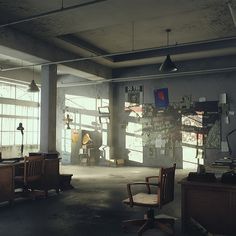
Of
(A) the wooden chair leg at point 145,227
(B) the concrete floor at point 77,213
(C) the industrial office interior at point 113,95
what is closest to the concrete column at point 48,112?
(C) the industrial office interior at point 113,95

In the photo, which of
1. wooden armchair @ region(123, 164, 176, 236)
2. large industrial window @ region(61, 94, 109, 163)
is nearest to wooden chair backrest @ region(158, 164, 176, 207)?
wooden armchair @ region(123, 164, 176, 236)

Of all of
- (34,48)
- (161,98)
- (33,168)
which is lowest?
(33,168)

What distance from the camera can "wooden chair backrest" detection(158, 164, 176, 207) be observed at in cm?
368

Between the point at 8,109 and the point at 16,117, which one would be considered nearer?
the point at 8,109

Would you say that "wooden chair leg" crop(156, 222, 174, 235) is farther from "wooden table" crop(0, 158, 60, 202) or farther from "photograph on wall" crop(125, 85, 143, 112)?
"photograph on wall" crop(125, 85, 143, 112)

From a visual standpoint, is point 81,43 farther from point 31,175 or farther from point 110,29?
point 31,175

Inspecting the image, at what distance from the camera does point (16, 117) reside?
11.9 metres

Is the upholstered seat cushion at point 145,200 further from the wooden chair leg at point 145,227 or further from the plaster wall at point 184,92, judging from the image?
the plaster wall at point 184,92

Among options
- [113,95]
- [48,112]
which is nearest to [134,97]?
[113,95]

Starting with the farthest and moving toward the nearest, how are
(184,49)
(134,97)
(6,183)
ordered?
1. (134,97)
2. (184,49)
3. (6,183)

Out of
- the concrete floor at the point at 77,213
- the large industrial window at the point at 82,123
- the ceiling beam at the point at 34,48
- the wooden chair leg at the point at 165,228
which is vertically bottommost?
the concrete floor at the point at 77,213

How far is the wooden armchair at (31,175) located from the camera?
5680mm

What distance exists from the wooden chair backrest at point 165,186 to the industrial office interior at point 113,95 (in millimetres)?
714

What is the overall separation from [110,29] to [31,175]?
3946 millimetres
